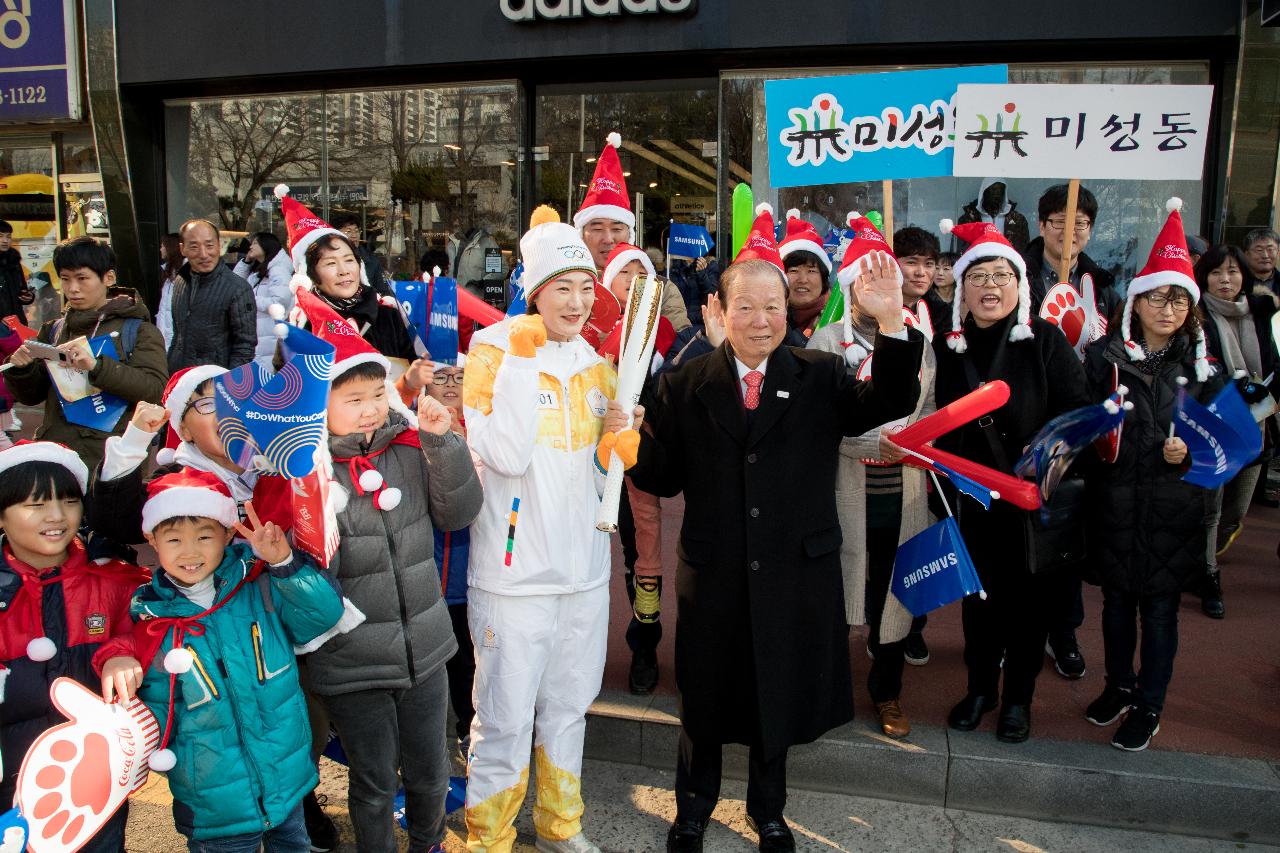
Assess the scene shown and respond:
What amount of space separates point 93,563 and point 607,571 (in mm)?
1547

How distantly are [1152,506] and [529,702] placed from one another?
2402 millimetres

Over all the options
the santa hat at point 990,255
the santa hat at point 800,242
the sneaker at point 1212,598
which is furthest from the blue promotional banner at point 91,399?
the sneaker at point 1212,598

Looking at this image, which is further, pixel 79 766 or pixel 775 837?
pixel 775 837

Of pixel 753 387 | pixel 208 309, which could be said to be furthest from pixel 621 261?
pixel 208 309

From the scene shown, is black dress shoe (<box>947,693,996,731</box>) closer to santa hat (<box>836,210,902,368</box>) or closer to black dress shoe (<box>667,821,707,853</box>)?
black dress shoe (<box>667,821,707,853</box>)

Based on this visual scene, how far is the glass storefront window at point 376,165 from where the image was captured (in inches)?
391

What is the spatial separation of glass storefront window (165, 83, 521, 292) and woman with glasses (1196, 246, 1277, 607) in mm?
6517

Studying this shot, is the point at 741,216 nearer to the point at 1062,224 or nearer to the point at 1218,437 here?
the point at 1062,224

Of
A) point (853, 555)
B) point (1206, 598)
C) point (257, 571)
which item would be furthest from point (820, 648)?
point (1206, 598)

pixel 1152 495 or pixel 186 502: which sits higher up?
pixel 186 502

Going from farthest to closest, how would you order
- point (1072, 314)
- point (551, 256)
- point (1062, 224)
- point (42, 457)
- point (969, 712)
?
point (1062, 224), point (1072, 314), point (969, 712), point (551, 256), point (42, 457)

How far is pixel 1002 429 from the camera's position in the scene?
11.9 feet

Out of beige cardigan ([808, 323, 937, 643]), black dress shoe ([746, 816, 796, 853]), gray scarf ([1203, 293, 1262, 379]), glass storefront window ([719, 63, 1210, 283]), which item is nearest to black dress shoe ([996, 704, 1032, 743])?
beige cardigan ([808, 323, 937, 643])

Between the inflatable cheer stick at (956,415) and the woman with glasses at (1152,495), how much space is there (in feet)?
2.57
